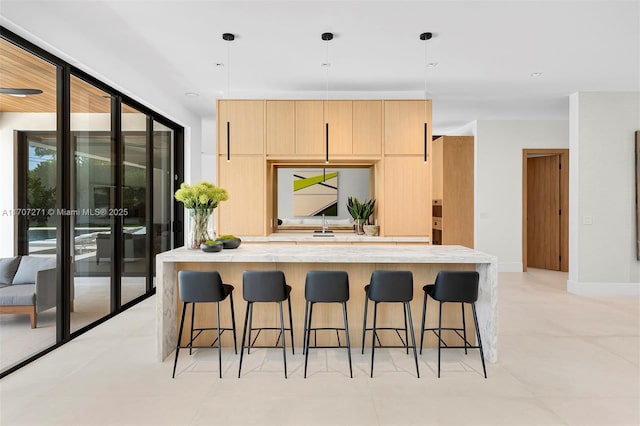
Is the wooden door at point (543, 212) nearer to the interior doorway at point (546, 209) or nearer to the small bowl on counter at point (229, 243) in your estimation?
the interior doorway at point (546, 209)

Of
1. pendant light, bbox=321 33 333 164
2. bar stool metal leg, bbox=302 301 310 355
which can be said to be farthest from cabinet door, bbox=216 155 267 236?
bar stool metal leg, bbox=302 301 310 355

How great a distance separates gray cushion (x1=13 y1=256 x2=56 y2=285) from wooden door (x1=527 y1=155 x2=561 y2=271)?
8279mm

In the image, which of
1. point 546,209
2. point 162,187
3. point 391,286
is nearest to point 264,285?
point 391,286

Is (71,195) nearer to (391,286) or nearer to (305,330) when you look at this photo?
(305,330)

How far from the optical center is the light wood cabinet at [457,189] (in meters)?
7.17

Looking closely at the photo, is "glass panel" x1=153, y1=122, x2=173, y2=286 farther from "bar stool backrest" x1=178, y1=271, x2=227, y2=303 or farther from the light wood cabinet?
the light wood cabinet

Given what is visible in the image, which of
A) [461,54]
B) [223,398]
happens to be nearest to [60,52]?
[223,398]

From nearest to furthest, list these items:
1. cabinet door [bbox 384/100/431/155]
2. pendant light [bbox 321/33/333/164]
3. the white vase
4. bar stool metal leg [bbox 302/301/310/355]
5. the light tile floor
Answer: the light tile floor
bar stool metal leg [bbox 302/301/310/355]
the white vase
pendant light [bbox 321/33/333/164]
cabinet door [bbox 384/100/431/155]

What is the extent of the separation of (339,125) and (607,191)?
415 centimetres

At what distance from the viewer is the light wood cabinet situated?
23.5ft

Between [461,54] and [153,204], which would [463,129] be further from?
[153,204]

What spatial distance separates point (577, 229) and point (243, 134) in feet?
16.8

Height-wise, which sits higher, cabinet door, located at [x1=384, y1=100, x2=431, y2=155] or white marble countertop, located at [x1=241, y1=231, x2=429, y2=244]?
A: cabinet door, located at [x1=384, y1=100, x2=431, y2=155]

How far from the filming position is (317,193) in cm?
561
